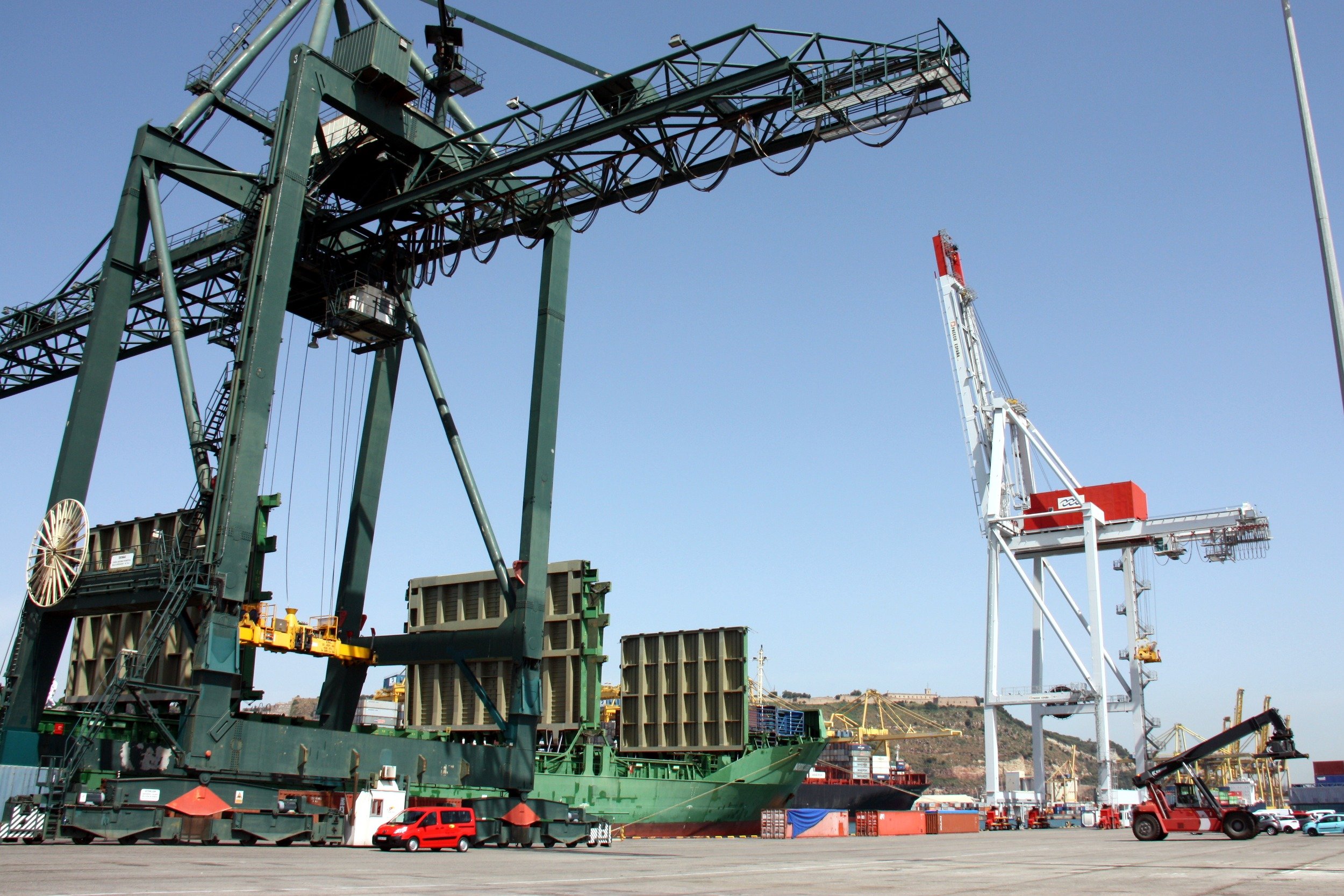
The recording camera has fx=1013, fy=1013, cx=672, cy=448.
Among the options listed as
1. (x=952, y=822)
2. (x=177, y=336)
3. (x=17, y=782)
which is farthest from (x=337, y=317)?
(x=952, y=822)

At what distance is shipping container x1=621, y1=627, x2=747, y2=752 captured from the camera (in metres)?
34.2

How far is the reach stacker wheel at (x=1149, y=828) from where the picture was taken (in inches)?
1029

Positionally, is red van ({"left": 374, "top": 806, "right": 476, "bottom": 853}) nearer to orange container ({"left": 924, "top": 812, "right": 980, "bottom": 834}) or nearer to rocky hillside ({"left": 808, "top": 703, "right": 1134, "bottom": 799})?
orange container ({"left": 924, "top": 812, "right": 980, "bottom": 834})

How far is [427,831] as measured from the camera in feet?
62.2

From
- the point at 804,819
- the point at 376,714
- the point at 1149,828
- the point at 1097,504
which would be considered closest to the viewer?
the point at 1149,828

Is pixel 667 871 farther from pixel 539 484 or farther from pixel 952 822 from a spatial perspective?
pixel 952 822

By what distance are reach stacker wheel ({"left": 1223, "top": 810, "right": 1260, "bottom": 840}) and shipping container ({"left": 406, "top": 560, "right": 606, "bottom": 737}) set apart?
17.5 m

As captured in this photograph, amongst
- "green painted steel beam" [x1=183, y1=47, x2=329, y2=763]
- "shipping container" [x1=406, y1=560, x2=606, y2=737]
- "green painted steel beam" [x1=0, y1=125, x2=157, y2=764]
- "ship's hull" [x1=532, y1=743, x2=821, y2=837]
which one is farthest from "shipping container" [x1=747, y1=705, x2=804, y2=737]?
"green painted steel beam" [x1=0, y1=125, x2=157, y2=764]

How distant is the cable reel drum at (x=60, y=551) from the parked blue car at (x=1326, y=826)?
116ft

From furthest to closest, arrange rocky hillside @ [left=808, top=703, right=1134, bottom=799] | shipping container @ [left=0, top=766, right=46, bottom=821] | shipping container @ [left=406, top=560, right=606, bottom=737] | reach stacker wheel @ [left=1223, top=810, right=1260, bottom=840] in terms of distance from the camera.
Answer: rocky hillside @ [left=808, top=703, right=1134, bottom=799] < shipping container @ [left=406, top=560, right=606, bottom=737] < reach stacker wheel @ [left=1223, top=810, right=1260, bottom=840] < shipping container @ [left=0, top=766, right=46, bottom=821]

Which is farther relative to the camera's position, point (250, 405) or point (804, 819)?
point (804, 819)

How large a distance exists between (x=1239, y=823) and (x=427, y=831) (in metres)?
21.1

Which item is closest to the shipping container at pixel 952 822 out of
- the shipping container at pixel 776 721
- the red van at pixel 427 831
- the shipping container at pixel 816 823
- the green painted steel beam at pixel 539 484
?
the shipping container at pixel 816 823

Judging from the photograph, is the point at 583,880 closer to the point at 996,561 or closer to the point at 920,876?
the point at 920,876
